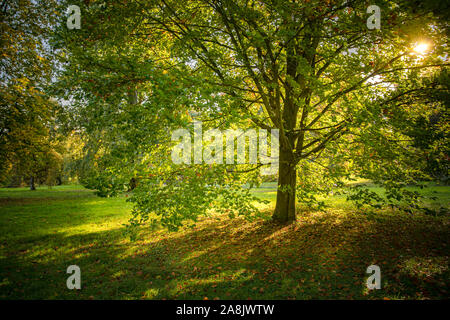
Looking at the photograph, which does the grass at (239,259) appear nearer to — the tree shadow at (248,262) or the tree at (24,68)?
the tree shadow at (248,262)

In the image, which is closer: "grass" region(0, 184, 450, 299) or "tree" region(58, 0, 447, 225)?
"tree" region(58, 0, 447, 225)

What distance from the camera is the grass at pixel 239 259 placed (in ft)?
15.6

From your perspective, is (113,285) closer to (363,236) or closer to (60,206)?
(363,236)

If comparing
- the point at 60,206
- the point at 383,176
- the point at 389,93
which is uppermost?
the point at 389,93

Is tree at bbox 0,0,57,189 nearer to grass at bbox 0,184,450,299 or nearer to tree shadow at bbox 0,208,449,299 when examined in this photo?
grass at bbox 0,184,450,299

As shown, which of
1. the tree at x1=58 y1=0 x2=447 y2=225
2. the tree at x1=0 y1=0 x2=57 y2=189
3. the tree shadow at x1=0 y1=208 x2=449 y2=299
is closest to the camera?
the tree at x1=58 y1=0 x2=447 y2=225

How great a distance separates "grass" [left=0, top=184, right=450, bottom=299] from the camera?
15.6ft

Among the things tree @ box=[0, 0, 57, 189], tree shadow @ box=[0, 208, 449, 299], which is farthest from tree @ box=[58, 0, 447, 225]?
tree @ box=[0, 0, 57, 189]

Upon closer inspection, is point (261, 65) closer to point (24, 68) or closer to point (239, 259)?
point (239, 259)

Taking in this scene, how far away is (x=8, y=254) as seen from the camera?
6.92m

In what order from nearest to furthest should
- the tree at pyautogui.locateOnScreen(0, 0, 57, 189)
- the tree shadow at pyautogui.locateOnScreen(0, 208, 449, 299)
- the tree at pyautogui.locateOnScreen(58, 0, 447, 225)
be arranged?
the tree at pyautogui.locateOnScreen(58, 0, 447, 225) < the tree shadow at pyautogui.locateOnScreen(0, 208, 449, 299) < the tree at pyautogui.locateOnScreen(0, 0, 57, 189)

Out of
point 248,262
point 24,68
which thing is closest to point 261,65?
point 248,262

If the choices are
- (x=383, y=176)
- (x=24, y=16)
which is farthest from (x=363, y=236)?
(x=24, y=16)

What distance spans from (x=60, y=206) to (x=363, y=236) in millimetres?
17581
